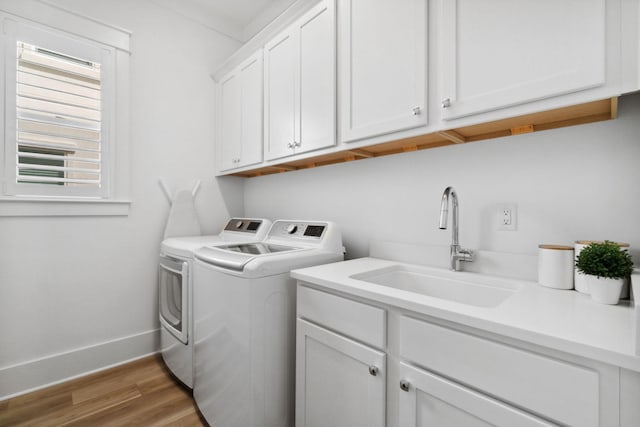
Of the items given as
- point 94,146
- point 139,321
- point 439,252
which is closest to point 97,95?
point 94,146

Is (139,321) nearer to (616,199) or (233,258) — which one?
(233,258)

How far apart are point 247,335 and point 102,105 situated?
1.91 metres

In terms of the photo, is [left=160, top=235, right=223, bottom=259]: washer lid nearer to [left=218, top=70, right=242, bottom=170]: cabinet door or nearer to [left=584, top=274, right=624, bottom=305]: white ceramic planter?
[left=218, top=70, right=242, bottom=170]: cabinet door

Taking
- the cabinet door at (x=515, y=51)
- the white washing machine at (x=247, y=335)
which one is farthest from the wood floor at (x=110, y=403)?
the cabinet door at (x=515, y=51)

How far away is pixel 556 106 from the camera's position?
37.1 inches

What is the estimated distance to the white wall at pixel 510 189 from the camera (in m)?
1.06

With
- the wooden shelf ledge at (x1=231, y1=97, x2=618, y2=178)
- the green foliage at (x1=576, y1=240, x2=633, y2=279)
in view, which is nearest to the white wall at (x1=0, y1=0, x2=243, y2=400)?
the wooden shelf ledge at (x1=231, y1=97, x2=618, y2=178)

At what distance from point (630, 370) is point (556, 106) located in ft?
2.42

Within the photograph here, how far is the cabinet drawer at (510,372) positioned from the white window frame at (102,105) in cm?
218

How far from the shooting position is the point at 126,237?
87.4 inches

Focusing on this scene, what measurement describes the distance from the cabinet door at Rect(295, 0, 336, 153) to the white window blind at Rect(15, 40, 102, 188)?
4.76 ft

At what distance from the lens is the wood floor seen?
62.8 inches

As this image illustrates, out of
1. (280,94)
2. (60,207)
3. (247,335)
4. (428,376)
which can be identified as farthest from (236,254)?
(60,207)

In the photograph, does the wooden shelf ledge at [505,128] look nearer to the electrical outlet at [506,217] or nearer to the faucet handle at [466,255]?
the electrical outlet at [506,217]
